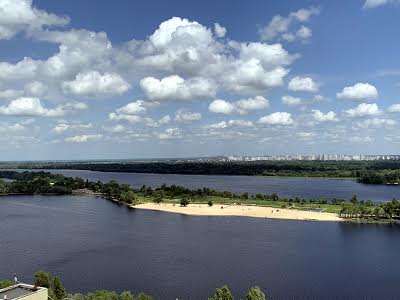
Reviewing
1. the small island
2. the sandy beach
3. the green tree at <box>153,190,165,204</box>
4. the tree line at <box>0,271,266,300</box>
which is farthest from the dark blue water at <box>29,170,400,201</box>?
the tree line at <box>0,271,266,300</box>

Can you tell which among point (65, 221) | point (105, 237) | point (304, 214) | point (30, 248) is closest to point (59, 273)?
point (30, 248)

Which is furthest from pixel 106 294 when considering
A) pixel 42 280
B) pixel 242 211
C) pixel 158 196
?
pixel 158 196

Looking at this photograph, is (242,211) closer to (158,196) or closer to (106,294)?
(158,196)

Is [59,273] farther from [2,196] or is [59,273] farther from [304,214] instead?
[2,196]

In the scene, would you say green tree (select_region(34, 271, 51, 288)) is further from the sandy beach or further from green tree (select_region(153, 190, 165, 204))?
green tree (select_region(153, 190, 165, 204))

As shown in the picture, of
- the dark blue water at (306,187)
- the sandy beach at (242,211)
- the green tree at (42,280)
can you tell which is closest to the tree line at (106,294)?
the green tree at (42,280)
